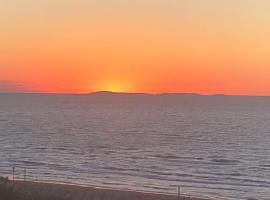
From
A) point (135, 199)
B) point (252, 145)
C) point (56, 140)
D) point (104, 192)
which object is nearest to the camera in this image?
point (135, 199)

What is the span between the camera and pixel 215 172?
165 ft

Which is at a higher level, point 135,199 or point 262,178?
point 262,178

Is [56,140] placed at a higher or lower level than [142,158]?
higher

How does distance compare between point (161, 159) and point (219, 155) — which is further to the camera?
point (219, 155)

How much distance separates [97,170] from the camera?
50.4m

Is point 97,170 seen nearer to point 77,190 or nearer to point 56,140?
point 77,190

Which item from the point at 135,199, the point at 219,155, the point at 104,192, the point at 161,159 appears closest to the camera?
the point at 135,199

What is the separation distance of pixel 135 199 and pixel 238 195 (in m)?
8.68

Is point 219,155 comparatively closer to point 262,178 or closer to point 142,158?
point 142,158

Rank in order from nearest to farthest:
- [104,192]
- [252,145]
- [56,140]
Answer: [104,192], [252,145], [56,140]

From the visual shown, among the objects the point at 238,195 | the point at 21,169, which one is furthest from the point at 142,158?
the point at 238,195

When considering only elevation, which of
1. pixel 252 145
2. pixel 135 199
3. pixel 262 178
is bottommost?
pixel 135 199

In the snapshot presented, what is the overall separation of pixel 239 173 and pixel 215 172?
7.40ft

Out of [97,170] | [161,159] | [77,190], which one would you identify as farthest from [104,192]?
[161,159]
